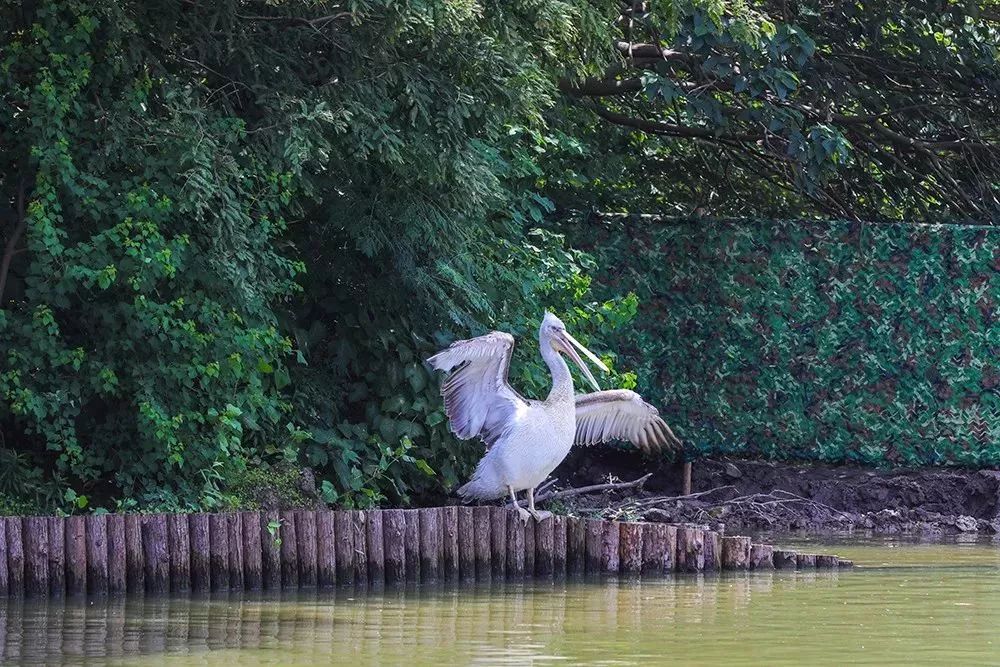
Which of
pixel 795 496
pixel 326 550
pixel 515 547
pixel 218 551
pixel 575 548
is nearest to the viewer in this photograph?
pixel 218 551

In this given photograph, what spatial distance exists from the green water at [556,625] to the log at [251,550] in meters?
0.35

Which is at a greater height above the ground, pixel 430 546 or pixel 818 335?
pixel 818 335

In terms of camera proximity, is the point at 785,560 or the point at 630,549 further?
the point at 785,560

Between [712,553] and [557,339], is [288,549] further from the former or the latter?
[712,553]

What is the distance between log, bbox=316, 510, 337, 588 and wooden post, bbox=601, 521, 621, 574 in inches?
77.7

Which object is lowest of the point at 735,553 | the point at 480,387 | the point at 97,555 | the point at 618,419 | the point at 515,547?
the point at 735,553

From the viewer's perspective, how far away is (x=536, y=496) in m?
14.0

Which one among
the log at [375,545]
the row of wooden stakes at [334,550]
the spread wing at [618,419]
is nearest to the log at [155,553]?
the row of wooden stakes at [334,550]

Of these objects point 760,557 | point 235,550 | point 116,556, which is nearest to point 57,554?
point 116,556

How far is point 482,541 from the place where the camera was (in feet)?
38.5

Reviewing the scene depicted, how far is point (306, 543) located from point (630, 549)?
2367 millimetres

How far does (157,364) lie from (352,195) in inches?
93.2

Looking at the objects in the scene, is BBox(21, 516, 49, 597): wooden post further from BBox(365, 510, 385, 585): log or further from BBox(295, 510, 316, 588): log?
BBox(365, 510, 385, 585): log

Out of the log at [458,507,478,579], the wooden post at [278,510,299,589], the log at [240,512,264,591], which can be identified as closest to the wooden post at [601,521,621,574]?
the log at [458,507,478,579]
